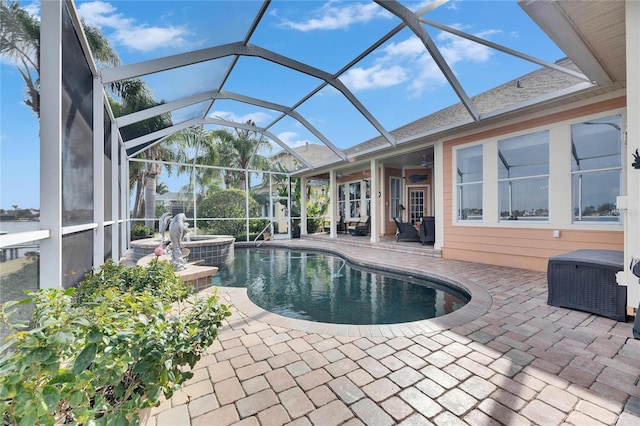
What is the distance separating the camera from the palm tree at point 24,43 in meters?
1.65

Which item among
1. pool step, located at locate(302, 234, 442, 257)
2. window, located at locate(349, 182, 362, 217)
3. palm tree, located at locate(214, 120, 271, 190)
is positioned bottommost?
pool step, located at locate(302, 234, 442, 257)

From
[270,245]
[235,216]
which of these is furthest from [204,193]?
[270,245]

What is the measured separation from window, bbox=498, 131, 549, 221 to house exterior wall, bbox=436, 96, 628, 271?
6.0 inches

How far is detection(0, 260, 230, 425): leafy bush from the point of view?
2.92ft

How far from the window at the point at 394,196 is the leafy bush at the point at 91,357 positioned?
37.9 feet

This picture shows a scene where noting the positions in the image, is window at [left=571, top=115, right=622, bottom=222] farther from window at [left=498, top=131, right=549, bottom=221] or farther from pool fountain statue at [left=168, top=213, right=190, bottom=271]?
pool fountain statue at [left=168, top=213, right=190, bottom=271]

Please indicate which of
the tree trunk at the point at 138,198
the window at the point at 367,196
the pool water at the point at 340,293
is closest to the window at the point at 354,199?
the window at the point at 367,196

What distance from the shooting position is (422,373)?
2256 mm

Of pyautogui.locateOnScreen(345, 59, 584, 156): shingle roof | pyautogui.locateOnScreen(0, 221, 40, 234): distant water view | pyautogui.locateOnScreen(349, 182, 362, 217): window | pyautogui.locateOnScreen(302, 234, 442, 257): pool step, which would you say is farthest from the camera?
pyautogui.locateOnScreen(349, 182, 362, 217): window

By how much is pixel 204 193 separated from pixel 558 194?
14.1m

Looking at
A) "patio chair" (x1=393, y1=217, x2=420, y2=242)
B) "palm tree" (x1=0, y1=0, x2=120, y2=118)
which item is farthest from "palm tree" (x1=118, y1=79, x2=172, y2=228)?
"patio chair" (x1=393, y1=217, x2=420, y2=242)

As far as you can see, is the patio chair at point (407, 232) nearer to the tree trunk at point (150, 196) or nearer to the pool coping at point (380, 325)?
the pool coping at point (380, 325)

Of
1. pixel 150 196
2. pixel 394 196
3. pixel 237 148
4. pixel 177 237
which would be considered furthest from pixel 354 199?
pixel 177 237

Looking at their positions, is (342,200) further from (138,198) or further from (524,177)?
(138,198)
